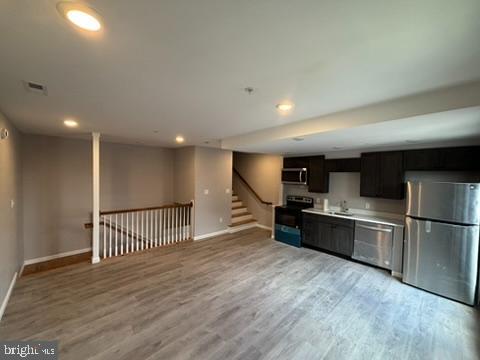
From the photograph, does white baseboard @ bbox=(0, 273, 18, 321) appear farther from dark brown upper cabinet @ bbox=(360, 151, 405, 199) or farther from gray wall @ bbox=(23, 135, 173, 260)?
dark brown upper cabinet @ bbox=(360, 151, 405, 199)

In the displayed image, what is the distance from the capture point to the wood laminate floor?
212 cm

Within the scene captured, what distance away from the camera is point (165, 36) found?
125 cm

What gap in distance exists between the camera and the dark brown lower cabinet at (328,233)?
437 cm

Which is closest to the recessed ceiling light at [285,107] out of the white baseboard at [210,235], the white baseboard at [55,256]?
the white baseboard at [210,235]

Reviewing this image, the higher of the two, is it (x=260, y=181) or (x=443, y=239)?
(x=260, y=181)

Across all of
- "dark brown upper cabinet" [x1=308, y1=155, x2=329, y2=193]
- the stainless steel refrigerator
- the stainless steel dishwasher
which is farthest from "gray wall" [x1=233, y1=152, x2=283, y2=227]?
the stainless steel refrigerator

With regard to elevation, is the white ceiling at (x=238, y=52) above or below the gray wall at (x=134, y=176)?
above

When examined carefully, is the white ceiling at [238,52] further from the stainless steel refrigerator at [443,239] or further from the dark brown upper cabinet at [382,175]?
the dark brown upper cabinet at [382,175]

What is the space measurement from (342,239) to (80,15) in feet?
16.2

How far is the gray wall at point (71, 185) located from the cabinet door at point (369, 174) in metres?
5.29

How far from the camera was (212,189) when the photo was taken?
19.4ft

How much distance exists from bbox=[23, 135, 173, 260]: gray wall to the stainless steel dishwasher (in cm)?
529

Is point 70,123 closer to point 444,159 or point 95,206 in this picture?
point 95,206

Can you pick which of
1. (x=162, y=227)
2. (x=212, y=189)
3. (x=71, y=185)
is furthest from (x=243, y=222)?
(x=71, y=185)
